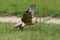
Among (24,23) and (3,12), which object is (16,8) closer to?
(3,12)

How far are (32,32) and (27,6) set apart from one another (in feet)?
16.0

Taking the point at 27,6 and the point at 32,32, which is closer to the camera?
the point at 32,32

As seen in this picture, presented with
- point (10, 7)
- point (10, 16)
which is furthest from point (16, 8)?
point (10, 16)

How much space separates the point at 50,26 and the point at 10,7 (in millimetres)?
4045

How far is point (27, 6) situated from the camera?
13.1m

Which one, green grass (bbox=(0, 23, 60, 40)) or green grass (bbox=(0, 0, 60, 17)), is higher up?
green grass (bbox=(0, 23, 60, 40))

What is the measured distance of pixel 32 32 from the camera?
27.4 ft

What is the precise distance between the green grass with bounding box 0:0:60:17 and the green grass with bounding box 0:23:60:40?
106 inches

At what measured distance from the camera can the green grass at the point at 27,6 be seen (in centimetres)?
1230

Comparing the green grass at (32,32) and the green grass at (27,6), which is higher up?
the green grass at (32,32)

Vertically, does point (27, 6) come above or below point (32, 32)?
below

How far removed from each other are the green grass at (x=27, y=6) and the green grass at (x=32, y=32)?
8.84 feet

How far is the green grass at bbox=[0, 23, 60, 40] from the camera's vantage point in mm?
7736

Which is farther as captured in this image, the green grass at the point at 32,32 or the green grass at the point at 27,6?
the green grass at the point at 27,6
